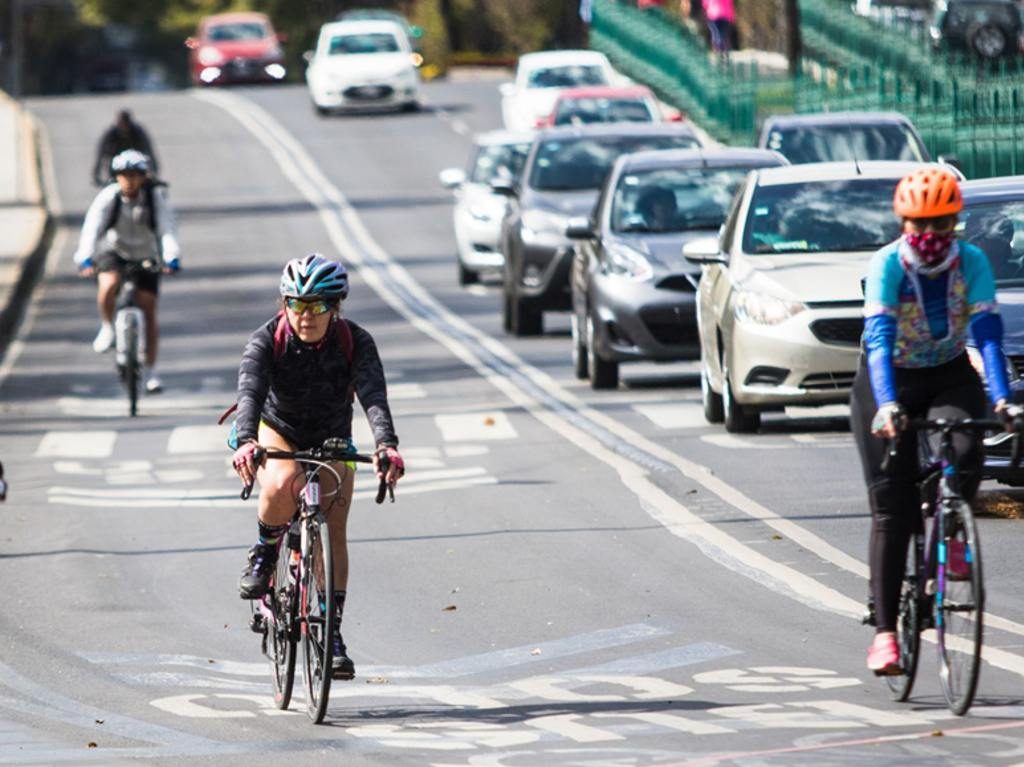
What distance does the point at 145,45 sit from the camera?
105 m

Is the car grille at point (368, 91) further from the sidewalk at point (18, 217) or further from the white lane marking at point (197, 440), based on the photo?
the white lane marking at point (197, 440)

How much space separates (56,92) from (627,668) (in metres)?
91.4

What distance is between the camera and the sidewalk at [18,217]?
33094 mm

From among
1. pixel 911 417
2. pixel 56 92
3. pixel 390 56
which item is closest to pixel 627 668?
pixel 911 417

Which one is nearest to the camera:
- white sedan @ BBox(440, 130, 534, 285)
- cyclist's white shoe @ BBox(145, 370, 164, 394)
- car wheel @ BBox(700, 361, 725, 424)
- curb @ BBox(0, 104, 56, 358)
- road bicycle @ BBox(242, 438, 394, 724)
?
road bicycle @ BBox(242, 438, 394, 724)

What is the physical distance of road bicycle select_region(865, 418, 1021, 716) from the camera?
8.59 metres

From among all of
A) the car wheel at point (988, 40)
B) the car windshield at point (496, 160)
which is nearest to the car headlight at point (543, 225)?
the car windshield at point (496, 160)

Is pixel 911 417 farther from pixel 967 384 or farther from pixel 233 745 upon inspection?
pixel 233 745

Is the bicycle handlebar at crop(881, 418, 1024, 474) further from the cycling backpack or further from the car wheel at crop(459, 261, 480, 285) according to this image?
the car wheel at crop(459, 261, 480, 285)

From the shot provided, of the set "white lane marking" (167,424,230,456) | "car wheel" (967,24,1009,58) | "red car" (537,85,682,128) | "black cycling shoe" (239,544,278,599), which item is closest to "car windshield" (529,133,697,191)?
"white lane marking" (167,424,230,456)

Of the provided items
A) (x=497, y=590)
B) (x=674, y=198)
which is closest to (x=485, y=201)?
(x=674, y=198)

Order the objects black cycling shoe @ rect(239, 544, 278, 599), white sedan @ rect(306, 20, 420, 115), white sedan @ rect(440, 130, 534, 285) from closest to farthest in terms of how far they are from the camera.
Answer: black cycling shoe @ rect(239, 544, 278, 599)
white sedan @ rect(440, 130, 534, 285)
white sedan @ rect(306, 20, 420, 115)

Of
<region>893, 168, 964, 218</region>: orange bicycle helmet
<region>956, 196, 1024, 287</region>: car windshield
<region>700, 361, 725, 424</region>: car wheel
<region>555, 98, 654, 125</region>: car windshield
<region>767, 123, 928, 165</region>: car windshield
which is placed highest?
<region>893, 168, 964, 218</region>: orange bicycle helmet

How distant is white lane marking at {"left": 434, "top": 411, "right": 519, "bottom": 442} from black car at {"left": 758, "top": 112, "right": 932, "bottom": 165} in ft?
15.1
